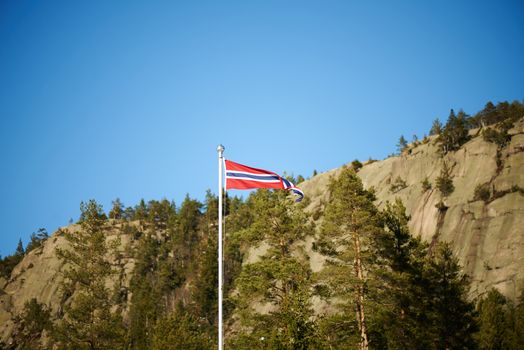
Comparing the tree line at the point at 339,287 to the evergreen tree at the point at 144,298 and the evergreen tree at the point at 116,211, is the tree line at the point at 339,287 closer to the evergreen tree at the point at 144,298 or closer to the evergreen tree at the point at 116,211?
the evergreen tree at the point at 144,298

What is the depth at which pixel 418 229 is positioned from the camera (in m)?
64.9

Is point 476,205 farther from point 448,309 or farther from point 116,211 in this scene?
point 116,211

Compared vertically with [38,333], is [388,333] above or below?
below

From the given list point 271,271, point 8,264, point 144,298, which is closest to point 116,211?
point 8,264

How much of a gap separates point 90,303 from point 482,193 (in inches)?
2034

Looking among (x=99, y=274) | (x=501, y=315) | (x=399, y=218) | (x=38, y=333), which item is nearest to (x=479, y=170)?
(x=501, y=315)

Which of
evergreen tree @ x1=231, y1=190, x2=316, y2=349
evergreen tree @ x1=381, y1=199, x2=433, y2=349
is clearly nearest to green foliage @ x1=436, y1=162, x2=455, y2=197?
evergreen tree @ x1=381, y1=199, x2=433, y2=349

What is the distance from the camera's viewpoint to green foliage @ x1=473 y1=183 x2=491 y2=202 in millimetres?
60875

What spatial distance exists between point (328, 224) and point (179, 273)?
70273mm

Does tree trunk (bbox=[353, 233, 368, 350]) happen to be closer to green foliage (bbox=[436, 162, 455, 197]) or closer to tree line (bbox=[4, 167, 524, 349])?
tree line (bbox=[4, 167, 524, 349])

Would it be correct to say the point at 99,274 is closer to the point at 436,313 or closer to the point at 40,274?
the point at 436,313

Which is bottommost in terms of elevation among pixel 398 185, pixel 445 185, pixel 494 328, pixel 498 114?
pixel 494 328

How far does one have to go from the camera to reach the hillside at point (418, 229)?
5425 cm

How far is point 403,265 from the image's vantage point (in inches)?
1109
